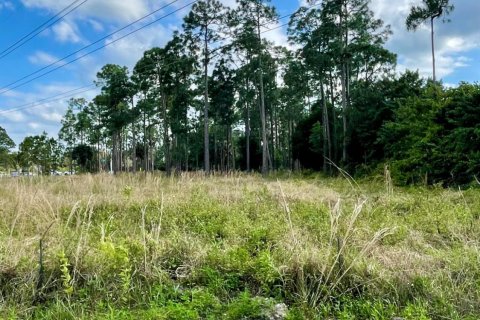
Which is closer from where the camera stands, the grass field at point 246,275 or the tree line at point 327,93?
the grass field at point 246,275

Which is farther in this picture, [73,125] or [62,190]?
[73,125]

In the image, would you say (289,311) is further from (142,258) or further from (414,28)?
(414,28)

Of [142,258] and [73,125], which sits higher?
[73,125]

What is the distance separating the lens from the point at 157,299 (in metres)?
2.85

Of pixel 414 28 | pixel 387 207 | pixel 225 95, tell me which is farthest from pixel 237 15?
pixel 387 207

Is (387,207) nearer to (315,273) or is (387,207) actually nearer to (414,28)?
(315,273)

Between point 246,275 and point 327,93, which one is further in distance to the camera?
point 327,93

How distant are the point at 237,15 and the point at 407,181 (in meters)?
16.1

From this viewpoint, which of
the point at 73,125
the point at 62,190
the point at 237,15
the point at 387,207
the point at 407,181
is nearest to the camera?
the point at 387,207

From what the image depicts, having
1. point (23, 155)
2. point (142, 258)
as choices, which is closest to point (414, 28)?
point (142, 258)

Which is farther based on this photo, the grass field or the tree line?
the tree line

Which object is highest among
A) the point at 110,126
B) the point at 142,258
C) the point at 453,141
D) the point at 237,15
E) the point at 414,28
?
the point at 237,15

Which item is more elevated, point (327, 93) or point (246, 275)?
point (327, 93)

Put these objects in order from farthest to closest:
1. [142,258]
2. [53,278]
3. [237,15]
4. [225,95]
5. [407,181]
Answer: [225,95] → [237,15] → [407,181] → [142,258] → [53,278]
